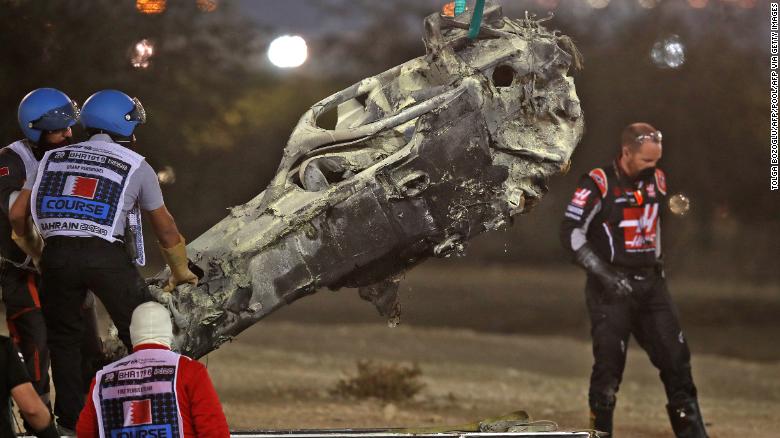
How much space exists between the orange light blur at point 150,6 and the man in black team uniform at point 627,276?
5.19m


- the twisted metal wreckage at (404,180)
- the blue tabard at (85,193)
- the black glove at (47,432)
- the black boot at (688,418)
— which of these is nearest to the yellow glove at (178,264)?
the twisted metal wreckage at (404,180)

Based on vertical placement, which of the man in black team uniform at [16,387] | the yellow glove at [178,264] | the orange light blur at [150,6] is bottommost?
the man in black team uniform at [16,387]

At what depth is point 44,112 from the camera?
291 inches

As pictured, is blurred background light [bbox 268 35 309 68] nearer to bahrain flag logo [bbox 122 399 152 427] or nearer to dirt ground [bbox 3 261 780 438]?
dirt ground [bbox 3 261 780 438]

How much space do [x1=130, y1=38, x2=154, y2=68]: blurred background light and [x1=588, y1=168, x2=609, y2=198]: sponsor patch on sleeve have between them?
17.1ft

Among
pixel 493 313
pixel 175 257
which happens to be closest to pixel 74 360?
pixel 175 257

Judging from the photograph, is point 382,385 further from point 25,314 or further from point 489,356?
point 25,314

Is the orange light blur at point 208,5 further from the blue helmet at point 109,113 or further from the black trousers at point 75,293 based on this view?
the black trousers at point 75,293

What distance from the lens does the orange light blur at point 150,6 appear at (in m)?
12.4

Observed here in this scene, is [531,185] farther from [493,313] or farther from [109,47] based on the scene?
[493,313]

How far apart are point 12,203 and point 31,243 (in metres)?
0.27

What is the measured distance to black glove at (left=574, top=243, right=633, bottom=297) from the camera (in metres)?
8.90

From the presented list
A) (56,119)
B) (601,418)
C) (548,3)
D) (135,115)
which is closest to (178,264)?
(135,115)

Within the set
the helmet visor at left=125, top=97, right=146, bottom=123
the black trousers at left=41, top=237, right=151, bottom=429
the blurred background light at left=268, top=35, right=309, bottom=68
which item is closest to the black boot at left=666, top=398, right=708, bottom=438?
the black trousers at left=41, top=237, right=151, bottom=429
